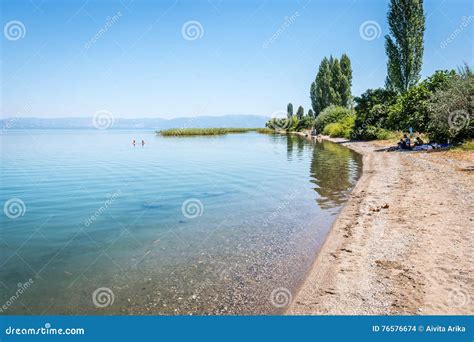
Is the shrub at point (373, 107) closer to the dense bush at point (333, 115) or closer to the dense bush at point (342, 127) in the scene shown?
the dense bush at point (342, 127)

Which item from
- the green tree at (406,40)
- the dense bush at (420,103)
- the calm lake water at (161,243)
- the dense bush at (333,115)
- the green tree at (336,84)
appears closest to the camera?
the calm lake water at (161,243)

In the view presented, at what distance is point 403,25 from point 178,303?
52296 millimetres

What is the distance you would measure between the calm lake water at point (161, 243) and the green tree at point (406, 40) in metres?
34.3

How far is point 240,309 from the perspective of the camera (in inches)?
265

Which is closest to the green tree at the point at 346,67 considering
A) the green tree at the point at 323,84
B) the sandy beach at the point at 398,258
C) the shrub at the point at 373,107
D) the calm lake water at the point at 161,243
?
the green tree at the point at 323,84

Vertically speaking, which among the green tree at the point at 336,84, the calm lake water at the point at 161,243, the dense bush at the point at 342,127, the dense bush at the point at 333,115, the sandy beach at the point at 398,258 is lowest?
the calm lake water at the point at 161,243

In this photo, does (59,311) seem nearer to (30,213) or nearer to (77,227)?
(77,227)

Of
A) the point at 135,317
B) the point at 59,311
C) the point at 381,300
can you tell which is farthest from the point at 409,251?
the point at 59,311

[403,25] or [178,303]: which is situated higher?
[403,25]

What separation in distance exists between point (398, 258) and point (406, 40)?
1872 inches

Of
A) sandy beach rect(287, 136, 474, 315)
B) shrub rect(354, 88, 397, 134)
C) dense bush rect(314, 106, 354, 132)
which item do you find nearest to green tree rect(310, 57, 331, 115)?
dense bush rect(314, 106, 354, 132)

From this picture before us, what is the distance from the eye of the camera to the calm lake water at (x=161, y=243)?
23.9ft

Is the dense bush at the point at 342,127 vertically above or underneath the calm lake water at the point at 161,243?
above

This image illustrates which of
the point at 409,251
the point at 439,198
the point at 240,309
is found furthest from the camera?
the point at 439,198
